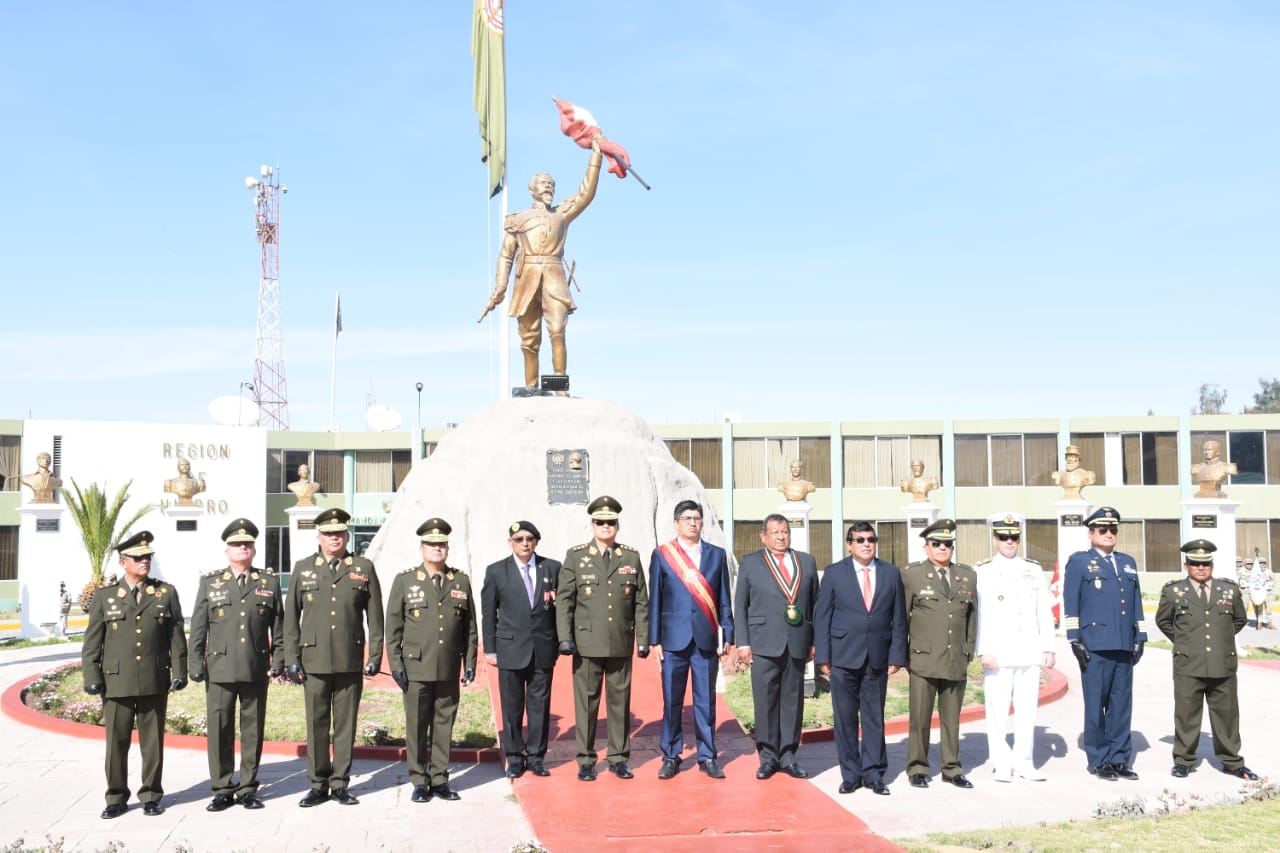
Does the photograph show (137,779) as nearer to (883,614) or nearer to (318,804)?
(318,804)

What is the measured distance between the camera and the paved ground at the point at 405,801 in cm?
677

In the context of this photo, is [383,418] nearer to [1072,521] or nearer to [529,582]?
[1072,521]

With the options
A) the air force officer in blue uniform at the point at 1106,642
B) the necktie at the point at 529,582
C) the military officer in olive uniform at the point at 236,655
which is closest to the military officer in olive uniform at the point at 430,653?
the necktie at the point at 529,582

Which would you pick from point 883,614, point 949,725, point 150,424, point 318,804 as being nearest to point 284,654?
point 318,804

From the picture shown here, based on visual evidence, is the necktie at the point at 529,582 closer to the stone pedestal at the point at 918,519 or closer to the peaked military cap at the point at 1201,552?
the peaked military cap at the point at 1201,552

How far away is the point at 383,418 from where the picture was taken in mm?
34219

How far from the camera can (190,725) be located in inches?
395

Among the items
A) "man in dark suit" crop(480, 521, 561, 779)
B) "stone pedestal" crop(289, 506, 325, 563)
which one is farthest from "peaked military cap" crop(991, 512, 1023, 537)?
"stone pedestal" crop(289, 506, 325, 563)

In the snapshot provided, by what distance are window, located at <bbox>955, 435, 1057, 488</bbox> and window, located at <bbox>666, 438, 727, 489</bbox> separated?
22.7 feet

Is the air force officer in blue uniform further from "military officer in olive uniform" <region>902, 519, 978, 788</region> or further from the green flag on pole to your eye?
the green flag on pole

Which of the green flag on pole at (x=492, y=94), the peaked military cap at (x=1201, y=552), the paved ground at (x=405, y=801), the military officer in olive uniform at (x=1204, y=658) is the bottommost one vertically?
the paved ground at (x=405, y=801)

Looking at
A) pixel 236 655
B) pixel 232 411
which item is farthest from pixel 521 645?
pixel 232 411

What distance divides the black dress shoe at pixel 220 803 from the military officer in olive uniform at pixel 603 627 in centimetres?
232

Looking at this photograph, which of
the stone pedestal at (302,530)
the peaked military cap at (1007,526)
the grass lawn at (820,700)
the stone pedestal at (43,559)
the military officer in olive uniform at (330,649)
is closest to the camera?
the military officer in olive uniform at (330,649)
